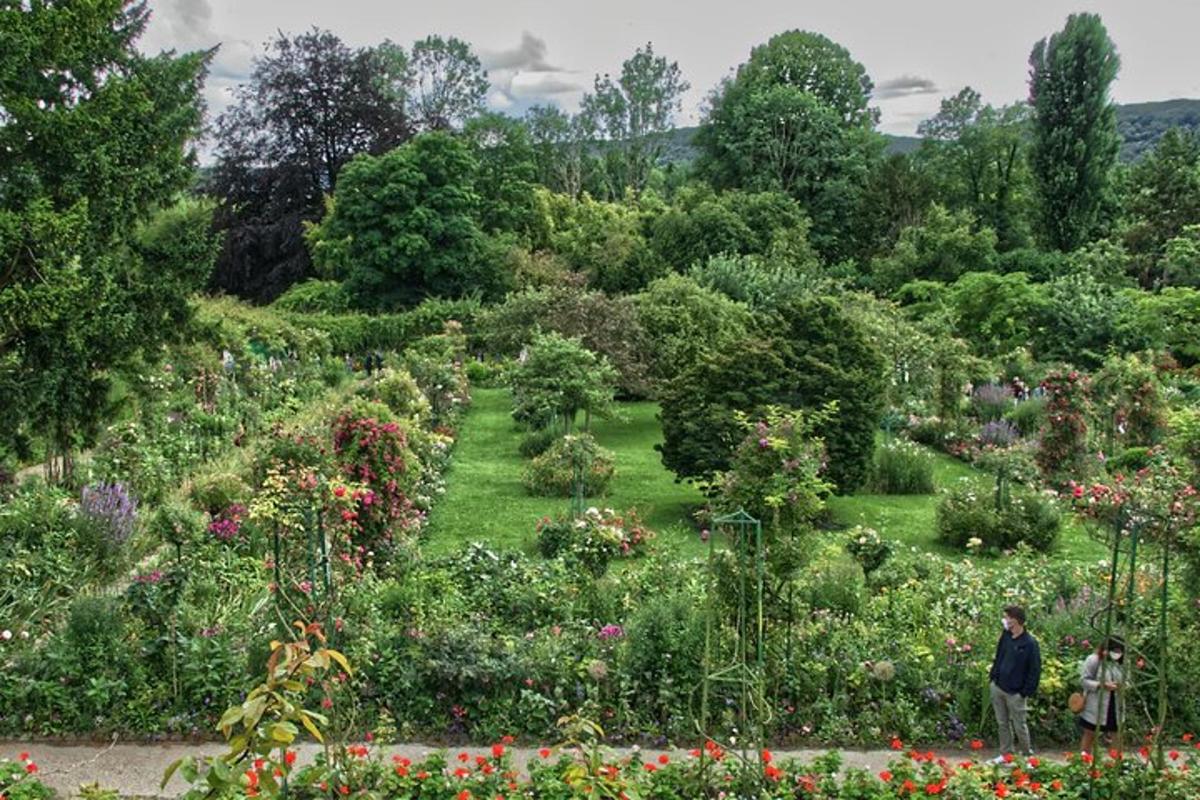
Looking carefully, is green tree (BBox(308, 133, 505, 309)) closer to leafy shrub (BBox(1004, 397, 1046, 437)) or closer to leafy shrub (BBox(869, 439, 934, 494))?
leafy shrub (BBox(1004, 397, 1046, 437))

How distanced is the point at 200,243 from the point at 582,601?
330 inches

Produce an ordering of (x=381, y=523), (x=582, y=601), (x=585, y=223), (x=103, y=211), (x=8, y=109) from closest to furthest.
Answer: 1. (x=582, y=601)
2. (x=381, y=523)
3. (x=8, y=109)
4. (x=103, y=211)
5. (x=585, y=223)

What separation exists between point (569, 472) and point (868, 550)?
5575 millimetres

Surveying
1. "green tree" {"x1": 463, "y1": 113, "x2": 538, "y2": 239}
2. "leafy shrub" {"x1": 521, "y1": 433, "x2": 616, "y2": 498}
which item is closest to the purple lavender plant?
"leafy shrub" {"x1": 521, "y1": 433, "x2": 616, "y2": 498}

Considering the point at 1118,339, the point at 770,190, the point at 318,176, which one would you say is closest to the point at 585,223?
Result: the point at 770,190

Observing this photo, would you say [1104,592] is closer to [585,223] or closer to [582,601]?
[582,601]

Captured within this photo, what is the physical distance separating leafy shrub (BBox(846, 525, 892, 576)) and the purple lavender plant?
23.5 feet

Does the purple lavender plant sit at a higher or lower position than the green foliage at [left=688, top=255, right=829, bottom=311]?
lower

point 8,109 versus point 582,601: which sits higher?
point 8,109

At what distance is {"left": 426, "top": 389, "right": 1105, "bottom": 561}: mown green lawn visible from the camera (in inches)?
476

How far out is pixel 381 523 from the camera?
10.5 m

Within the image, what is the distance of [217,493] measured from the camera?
11.8 metres

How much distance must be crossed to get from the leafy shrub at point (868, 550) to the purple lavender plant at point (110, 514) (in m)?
7.16

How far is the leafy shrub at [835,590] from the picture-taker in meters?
8.26
